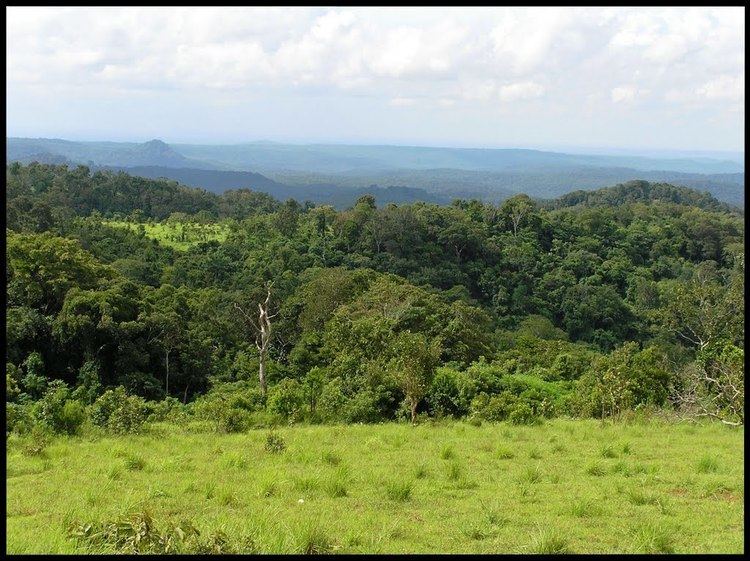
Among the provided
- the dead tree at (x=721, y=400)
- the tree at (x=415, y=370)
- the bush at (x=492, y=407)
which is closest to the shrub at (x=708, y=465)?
the dead tree at (x=721, y=400)

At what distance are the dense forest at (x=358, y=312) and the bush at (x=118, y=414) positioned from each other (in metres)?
0.04

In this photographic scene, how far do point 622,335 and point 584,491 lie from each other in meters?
37.0

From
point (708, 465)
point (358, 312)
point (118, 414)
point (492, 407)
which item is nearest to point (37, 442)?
point (118, 414)

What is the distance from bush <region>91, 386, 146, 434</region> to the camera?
9.45m

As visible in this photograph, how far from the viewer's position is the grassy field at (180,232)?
140 ft

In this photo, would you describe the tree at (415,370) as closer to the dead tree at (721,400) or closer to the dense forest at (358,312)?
the dense forest at (358,312)

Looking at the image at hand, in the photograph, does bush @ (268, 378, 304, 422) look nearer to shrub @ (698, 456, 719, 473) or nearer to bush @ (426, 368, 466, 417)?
bush @ (426, 368, 466, 417)

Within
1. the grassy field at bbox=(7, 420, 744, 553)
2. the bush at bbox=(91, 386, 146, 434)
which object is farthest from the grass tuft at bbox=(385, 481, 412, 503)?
the bush at bbox=(91, 386, 146, 434)

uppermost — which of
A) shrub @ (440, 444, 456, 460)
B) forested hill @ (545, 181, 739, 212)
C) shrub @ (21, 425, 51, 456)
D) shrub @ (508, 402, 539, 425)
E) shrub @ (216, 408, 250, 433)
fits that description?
forested hill @ (545, 181, 739, 212)

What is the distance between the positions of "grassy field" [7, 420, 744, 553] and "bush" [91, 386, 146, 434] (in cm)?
34

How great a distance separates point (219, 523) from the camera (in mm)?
5168

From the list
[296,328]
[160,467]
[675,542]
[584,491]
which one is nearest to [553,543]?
[675,542]

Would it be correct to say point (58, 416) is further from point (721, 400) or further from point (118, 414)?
point (721, 400)

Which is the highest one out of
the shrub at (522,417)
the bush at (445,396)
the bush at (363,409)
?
the shrub at (522,417)
